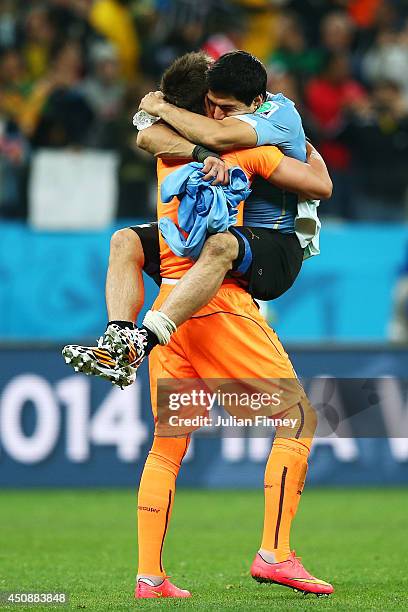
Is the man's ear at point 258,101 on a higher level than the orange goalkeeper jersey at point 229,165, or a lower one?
higher

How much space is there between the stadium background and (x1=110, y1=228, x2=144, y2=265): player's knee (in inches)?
139

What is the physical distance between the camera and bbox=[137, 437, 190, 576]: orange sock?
232 inches

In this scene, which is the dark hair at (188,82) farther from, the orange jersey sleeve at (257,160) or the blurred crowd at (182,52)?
the blurred crowd at (182,52)

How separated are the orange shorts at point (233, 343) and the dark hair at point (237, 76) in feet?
2.88

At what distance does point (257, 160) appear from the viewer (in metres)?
5.83

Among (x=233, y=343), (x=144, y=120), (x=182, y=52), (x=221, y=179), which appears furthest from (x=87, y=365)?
(x=182, y=52)

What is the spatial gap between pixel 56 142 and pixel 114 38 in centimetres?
245

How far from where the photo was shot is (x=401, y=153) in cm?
1319

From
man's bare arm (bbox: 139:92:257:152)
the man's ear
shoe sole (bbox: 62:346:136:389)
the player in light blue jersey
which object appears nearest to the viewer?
shoe sole (bbox: 62:346:136:389)

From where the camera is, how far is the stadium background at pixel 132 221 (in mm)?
11180

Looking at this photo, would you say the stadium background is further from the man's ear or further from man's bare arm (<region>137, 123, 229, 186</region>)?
the man's ear

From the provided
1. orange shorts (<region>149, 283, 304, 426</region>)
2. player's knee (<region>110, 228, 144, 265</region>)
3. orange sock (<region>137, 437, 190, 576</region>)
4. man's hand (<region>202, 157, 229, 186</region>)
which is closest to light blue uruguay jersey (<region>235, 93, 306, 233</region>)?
man's hand (<region>202, 157, 229, 186</region>)

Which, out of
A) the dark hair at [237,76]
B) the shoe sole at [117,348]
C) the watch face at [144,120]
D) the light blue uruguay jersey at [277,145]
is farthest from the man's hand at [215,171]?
the shoe sole at [117,348]

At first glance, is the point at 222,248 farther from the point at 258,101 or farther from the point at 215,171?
the point at 258,101
